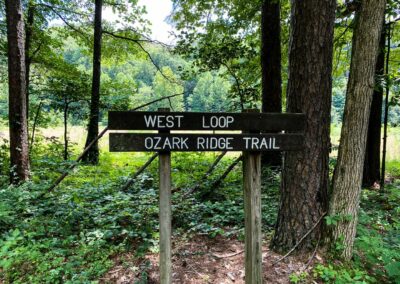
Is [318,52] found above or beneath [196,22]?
beneath

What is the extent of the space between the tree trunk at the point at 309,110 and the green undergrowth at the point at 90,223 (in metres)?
0.86

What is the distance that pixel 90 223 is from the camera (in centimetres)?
439

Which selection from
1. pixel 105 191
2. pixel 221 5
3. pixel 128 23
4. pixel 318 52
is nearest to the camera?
pixel 318 52

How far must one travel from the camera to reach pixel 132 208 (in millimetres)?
4781

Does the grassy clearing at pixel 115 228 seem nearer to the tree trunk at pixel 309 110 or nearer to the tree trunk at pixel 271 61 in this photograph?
the tree trunk at pixel 309 110

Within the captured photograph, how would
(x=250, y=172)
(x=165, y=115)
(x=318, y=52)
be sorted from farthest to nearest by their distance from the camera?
(x=318, y=52) < (x=250, y=172) < (x=165, y=115)

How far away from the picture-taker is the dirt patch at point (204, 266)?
3.16 m

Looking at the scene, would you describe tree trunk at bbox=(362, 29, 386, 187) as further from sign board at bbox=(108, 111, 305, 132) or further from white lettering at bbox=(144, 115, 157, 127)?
white lettering at bbox=(144, 115, 157, 127)

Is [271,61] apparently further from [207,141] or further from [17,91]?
[17,91]

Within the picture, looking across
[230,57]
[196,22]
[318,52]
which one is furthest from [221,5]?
[318,52]

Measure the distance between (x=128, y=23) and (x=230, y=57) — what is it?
6.34 m

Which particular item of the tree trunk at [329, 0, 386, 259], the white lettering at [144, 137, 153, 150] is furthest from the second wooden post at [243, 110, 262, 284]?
the tree trunk at [329, 0, 386, 259]

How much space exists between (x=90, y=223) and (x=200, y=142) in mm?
2854

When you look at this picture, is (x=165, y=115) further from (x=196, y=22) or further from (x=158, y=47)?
(x=158, y=47)
